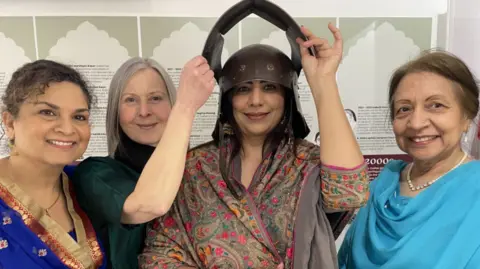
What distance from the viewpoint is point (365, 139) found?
6.64ft

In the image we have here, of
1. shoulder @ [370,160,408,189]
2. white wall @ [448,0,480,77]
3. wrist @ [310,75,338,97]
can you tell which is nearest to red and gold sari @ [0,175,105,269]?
wrist @ [310,75,338,97]

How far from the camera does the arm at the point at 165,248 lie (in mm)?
1111

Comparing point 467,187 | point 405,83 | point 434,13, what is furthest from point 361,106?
point 467,187

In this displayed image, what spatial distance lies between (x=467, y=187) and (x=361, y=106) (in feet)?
3.18

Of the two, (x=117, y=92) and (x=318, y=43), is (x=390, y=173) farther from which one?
(x=117, y=92)

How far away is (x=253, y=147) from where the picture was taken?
1243mm

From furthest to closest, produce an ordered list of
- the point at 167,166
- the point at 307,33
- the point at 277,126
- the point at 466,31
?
the point at 466,31
the point at 277,126
the point at 307,33
the point at 167,166

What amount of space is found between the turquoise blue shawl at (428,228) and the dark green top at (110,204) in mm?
709

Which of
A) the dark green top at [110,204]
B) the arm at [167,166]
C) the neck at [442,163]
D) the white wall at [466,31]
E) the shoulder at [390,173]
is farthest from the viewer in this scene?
the white wall at [466,31]

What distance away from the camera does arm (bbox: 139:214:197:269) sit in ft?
3.65

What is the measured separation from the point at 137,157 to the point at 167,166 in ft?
1.33

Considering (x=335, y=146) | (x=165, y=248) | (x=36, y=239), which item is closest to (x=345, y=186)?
(x=335, y=146)

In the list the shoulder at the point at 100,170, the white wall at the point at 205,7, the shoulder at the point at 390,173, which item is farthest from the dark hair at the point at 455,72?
the shoulder at the point at 100,170

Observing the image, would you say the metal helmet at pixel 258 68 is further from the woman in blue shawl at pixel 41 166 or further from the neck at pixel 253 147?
the woman in blue shawl at pixel 41 166
